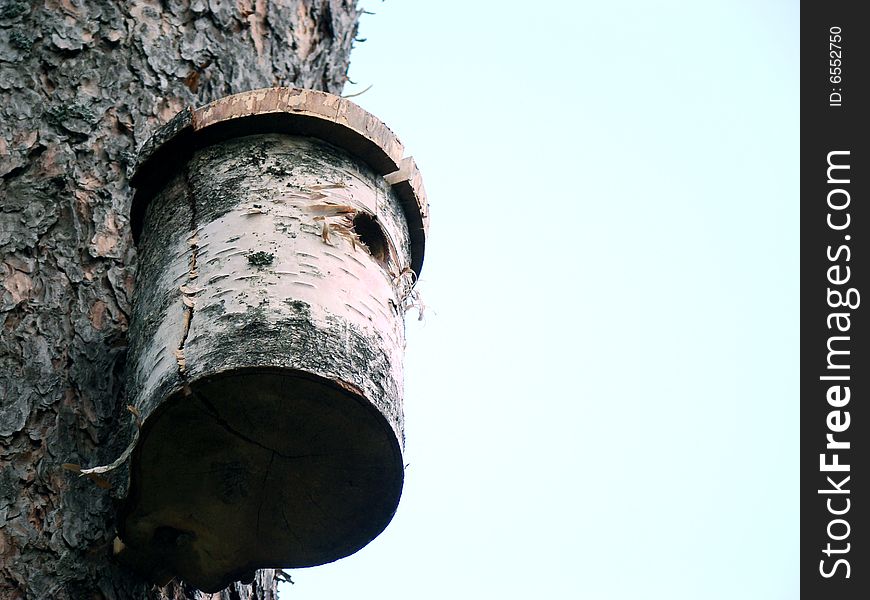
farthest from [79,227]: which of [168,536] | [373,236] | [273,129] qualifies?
[168,536]

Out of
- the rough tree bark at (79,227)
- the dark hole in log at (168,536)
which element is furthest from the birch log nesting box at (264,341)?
the rough tree bark at (79,227)

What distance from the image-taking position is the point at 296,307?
77.3 inches

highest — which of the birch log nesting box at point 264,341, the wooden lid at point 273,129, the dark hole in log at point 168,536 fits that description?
the wooden lid at point 273,129

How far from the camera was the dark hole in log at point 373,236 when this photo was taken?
2.28 metres

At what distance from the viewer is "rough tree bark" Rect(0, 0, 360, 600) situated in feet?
6.82

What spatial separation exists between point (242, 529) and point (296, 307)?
42 centimetres

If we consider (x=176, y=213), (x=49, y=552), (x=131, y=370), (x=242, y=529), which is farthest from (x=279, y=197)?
(x=49, y=552)

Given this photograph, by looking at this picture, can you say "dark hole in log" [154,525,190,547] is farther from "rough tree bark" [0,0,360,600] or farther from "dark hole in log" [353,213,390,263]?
"dark hole in log" [353,213,390,263]
